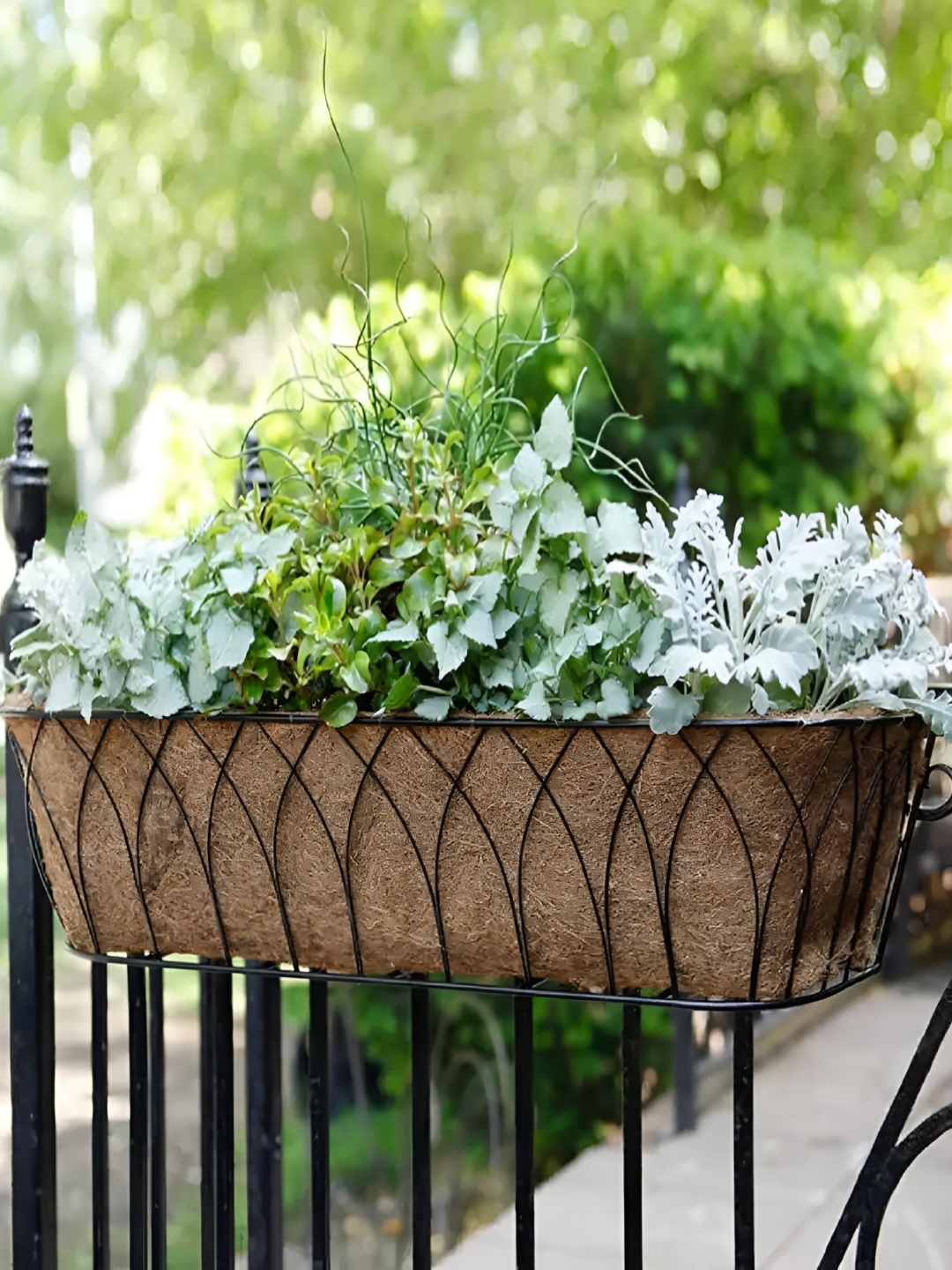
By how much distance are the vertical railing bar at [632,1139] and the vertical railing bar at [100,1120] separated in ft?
1.29

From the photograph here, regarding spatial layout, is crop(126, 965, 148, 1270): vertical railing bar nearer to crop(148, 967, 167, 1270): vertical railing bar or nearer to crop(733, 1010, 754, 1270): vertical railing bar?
crop(148, 967, 167, 1270): vertical railing bar

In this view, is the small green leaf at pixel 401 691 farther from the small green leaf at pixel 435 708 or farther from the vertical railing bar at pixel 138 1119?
the vertical railing bar at pixel 138 1119

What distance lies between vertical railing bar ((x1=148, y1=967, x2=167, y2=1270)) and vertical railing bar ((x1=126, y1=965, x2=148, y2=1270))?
13mm

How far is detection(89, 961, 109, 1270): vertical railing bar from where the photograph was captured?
3.36ft

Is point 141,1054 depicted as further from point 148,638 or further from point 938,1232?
point 938,1232

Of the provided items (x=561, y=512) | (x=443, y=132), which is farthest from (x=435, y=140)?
(x=561, y=512)

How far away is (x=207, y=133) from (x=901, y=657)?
12.8 ft

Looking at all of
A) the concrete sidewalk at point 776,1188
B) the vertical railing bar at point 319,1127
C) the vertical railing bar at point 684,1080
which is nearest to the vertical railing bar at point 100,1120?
the vertical railing bar at point 319,1127

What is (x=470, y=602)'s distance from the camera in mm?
742

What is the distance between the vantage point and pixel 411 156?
4.26m

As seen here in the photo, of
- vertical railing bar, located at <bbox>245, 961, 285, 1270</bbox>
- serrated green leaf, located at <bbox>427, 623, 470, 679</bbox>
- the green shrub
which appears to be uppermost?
the green shrub

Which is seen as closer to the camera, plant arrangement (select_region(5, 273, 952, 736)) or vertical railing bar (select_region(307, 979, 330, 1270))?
plant arrangement (select_region(5, 273, 952, 736))

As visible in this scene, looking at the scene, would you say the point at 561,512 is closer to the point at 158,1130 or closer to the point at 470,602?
the point at 470,602

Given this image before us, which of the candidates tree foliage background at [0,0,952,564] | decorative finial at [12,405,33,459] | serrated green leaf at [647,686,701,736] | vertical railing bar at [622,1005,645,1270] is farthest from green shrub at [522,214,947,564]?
serrated green leaf at [647,686,701,736]
